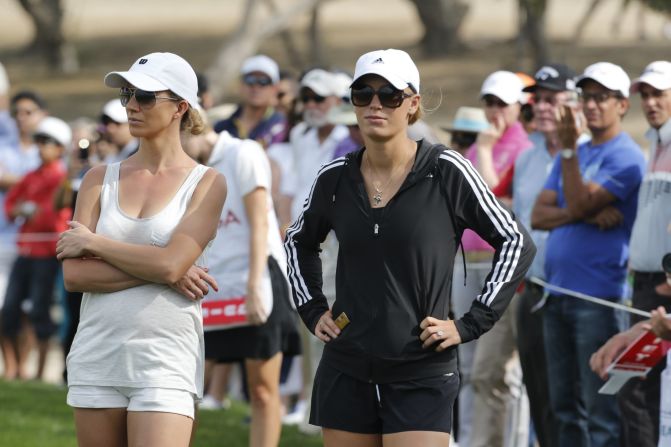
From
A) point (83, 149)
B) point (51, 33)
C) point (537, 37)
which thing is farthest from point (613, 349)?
point (51, 33)

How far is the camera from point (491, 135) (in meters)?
9.59

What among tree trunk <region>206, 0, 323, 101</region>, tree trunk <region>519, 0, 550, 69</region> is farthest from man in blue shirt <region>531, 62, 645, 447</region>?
tree trunk <region>206, 0, 323, 101</region>

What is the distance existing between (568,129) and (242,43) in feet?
71.5

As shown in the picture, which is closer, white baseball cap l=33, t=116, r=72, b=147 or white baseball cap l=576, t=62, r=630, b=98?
white baseball cap l=576, t=62, r=630, b=98

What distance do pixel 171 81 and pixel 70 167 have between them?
285 inches

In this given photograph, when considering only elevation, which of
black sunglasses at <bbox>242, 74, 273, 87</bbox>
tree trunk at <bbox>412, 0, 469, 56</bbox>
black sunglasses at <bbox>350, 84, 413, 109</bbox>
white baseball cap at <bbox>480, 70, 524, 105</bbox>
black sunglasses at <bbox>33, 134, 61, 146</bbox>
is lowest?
black sunglasses at <bbox>350, 84, 413, 109</bbox>

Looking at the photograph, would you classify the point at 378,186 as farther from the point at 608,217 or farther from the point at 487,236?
the point at 608,217

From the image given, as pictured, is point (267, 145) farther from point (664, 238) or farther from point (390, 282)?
point (390, 282)

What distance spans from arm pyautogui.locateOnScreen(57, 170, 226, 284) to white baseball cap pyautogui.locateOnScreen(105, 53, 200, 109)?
17.0 inches

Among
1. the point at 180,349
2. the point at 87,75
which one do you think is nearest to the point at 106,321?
the point at 180,349

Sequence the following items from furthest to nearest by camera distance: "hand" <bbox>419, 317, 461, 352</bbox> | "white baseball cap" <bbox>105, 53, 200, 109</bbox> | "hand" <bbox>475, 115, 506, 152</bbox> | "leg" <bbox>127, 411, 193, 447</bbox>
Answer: "hand" <bbox>475, 115, 506, 152</bbox> < "white baseball cap" <bbox>105, 53, 200, 109</bbox> < "leg" <bbox>127, 411, 193, 447</bbox> < "hand" <bbox>419, 317, 461, 352</bbox>

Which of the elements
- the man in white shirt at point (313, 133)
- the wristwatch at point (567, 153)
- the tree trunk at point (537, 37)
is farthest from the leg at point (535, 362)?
the tree trunk at point (537, 37)

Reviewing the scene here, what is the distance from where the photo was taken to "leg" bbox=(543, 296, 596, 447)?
8.27m

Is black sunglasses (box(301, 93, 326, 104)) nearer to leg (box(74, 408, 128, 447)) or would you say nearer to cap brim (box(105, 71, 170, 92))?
cap brim (box(105, 71, 170, 92))
